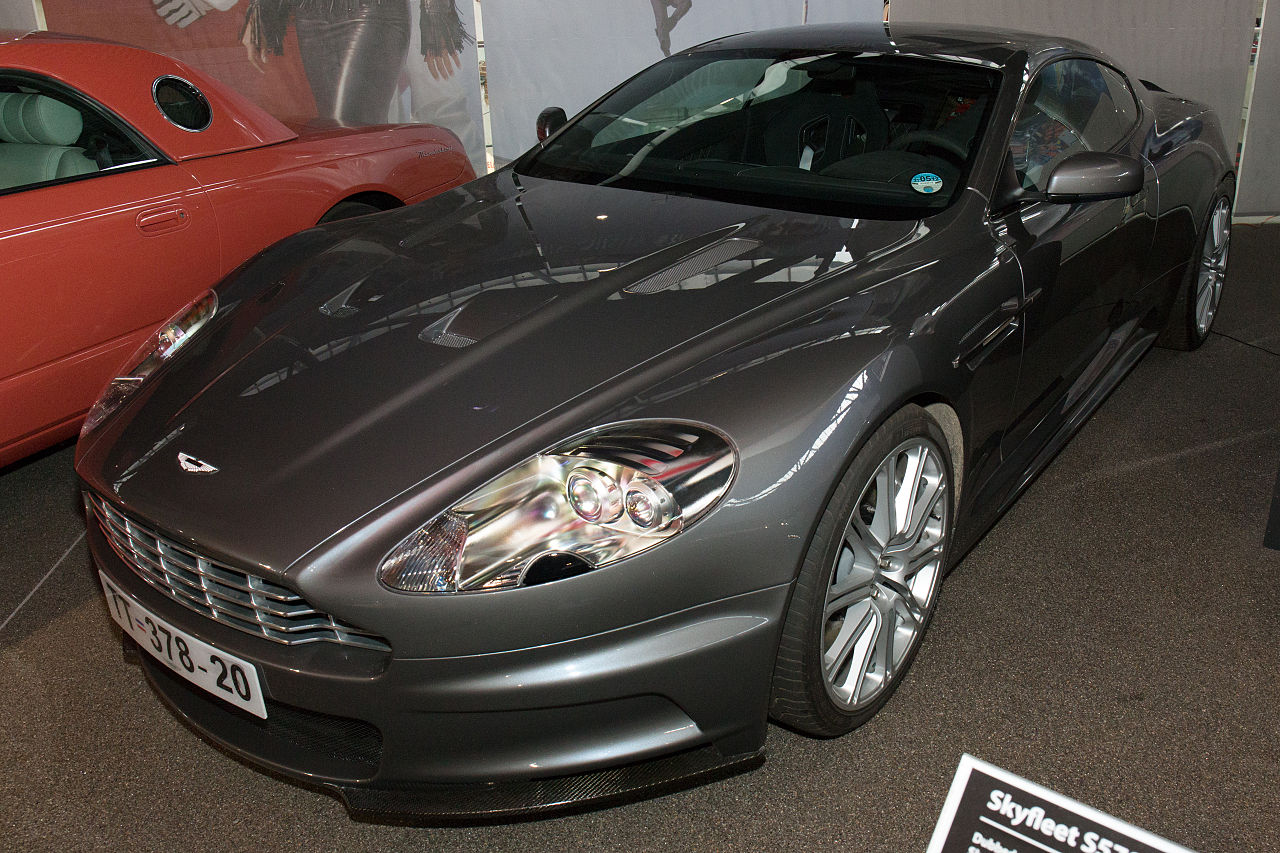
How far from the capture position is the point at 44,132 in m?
2.79

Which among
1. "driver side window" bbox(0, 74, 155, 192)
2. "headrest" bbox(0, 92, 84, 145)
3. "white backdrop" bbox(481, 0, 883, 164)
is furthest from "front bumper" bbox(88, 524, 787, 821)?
"white backdrop" bbox(481, 0, 883, 164)

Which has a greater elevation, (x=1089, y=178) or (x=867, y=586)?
(x=1089, y=178)

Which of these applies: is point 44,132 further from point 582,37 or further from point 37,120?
point 582,37

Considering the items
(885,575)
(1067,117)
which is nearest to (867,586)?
(885,575)

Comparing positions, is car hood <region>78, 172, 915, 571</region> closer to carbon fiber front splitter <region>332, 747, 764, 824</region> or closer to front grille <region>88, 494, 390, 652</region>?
front grille <region>88, 494, 390, 652</region>

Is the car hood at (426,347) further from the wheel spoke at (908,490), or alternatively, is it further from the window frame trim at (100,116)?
the window frame trim at (100,116)

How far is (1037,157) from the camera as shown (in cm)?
237

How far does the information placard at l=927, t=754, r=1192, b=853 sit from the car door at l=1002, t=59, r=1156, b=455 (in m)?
0.76

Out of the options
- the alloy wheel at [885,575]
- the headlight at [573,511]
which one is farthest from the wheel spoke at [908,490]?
the headlight at [573,511]

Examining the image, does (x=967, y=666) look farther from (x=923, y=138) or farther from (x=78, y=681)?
(x=78, y=681)

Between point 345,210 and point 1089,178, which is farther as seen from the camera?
point 345,210

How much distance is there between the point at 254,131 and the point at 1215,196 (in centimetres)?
314

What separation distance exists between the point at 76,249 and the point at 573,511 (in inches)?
73.1

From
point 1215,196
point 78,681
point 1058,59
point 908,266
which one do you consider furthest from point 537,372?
point 1215,196
